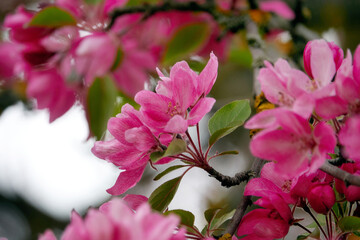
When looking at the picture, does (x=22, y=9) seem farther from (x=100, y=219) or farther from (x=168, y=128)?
(x=100, y=219)

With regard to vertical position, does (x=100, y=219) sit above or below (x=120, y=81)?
above

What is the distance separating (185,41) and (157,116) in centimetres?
21

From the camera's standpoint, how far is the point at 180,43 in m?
0.66

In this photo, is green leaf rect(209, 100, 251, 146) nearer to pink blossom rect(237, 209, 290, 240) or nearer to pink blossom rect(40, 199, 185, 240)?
pink blossom rect(237, 209, 290, 240)

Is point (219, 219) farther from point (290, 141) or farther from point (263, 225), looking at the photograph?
point (290, 141)

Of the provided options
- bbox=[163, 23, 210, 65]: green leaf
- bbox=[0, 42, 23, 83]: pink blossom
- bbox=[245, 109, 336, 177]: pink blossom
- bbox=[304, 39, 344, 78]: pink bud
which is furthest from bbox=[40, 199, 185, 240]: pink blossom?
bbox=[0, 42, 23, 83]: pink blossom

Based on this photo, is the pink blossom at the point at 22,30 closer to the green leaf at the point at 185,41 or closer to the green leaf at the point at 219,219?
the green leaf at the point at 185,41

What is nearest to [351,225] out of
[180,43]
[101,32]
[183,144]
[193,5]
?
[183,144]

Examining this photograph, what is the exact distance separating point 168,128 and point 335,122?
0.17 metres

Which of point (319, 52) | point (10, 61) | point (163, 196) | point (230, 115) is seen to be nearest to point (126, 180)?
point (163, 196)

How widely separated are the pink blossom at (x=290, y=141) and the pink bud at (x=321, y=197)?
0.05 meters

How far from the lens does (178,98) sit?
50 cm

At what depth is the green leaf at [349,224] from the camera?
463 millimetres

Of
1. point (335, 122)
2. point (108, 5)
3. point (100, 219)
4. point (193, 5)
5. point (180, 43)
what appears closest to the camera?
point (100, 219)
